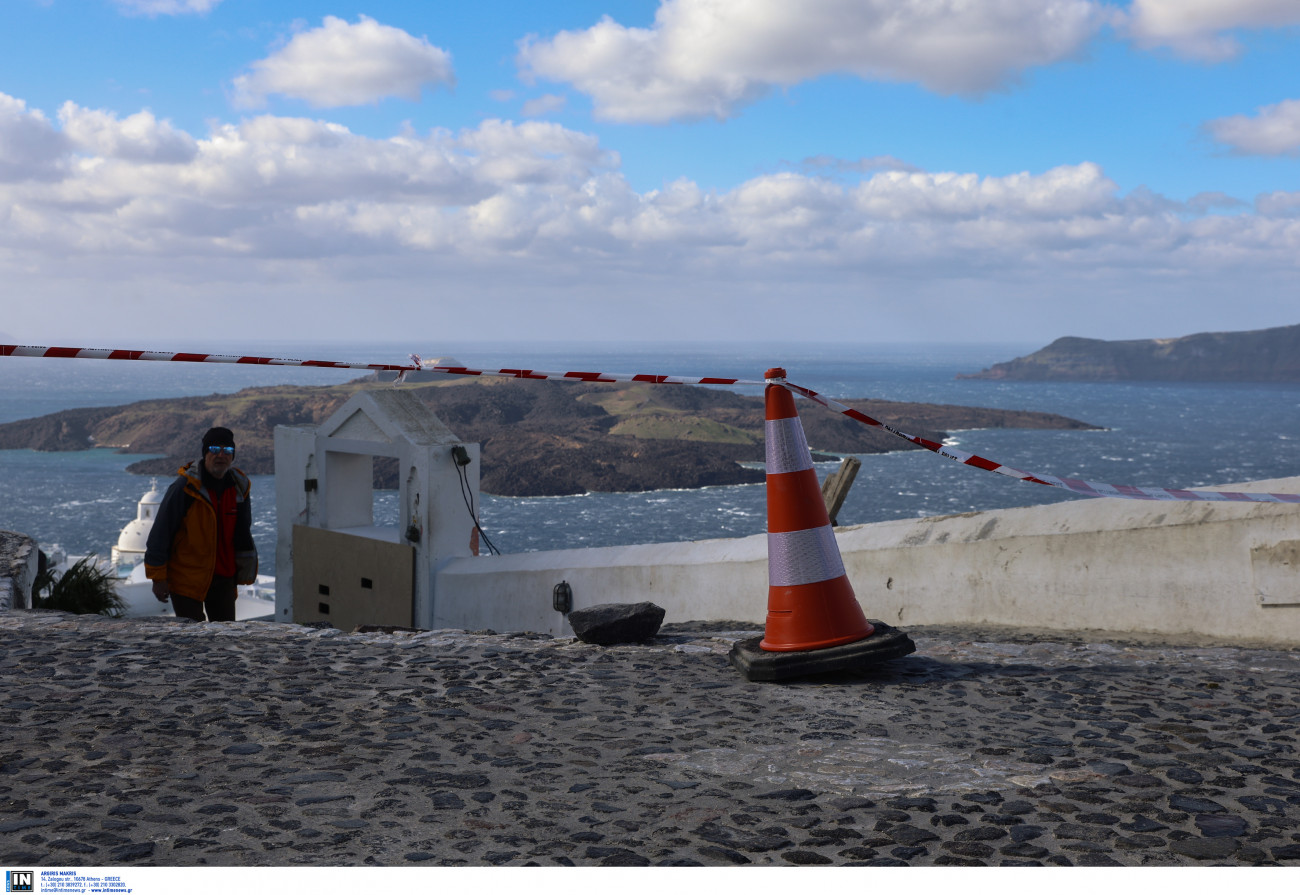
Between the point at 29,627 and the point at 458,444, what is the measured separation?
818 cm

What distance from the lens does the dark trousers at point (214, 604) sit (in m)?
6.77

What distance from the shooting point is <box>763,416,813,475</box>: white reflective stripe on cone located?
495cm

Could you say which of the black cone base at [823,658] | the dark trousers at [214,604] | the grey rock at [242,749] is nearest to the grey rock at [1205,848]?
the black cone base at [823,658]

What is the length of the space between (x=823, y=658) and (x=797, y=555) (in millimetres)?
528

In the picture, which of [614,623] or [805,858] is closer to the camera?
[805,858]

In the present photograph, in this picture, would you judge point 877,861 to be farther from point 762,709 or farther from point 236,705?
point 236,705

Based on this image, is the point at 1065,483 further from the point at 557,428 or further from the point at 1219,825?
the point at 557,428

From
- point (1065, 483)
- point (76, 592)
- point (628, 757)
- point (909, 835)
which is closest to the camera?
point (909, 835)

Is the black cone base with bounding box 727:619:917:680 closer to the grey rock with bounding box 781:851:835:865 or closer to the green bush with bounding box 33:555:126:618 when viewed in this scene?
the grey rock with bounding box 781:851:835:865

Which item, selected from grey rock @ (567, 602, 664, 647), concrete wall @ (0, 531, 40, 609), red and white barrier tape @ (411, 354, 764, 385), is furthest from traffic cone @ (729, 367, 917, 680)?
concrete wall @ (0, 531, 40, 609)

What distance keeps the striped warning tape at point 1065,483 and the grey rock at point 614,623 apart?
1.51 meters

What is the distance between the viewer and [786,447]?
16.3 feet

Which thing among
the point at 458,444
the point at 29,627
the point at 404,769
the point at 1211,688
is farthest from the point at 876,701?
the point at 458,444

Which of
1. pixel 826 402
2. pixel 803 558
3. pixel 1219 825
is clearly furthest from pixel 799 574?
pixel 1219 825
